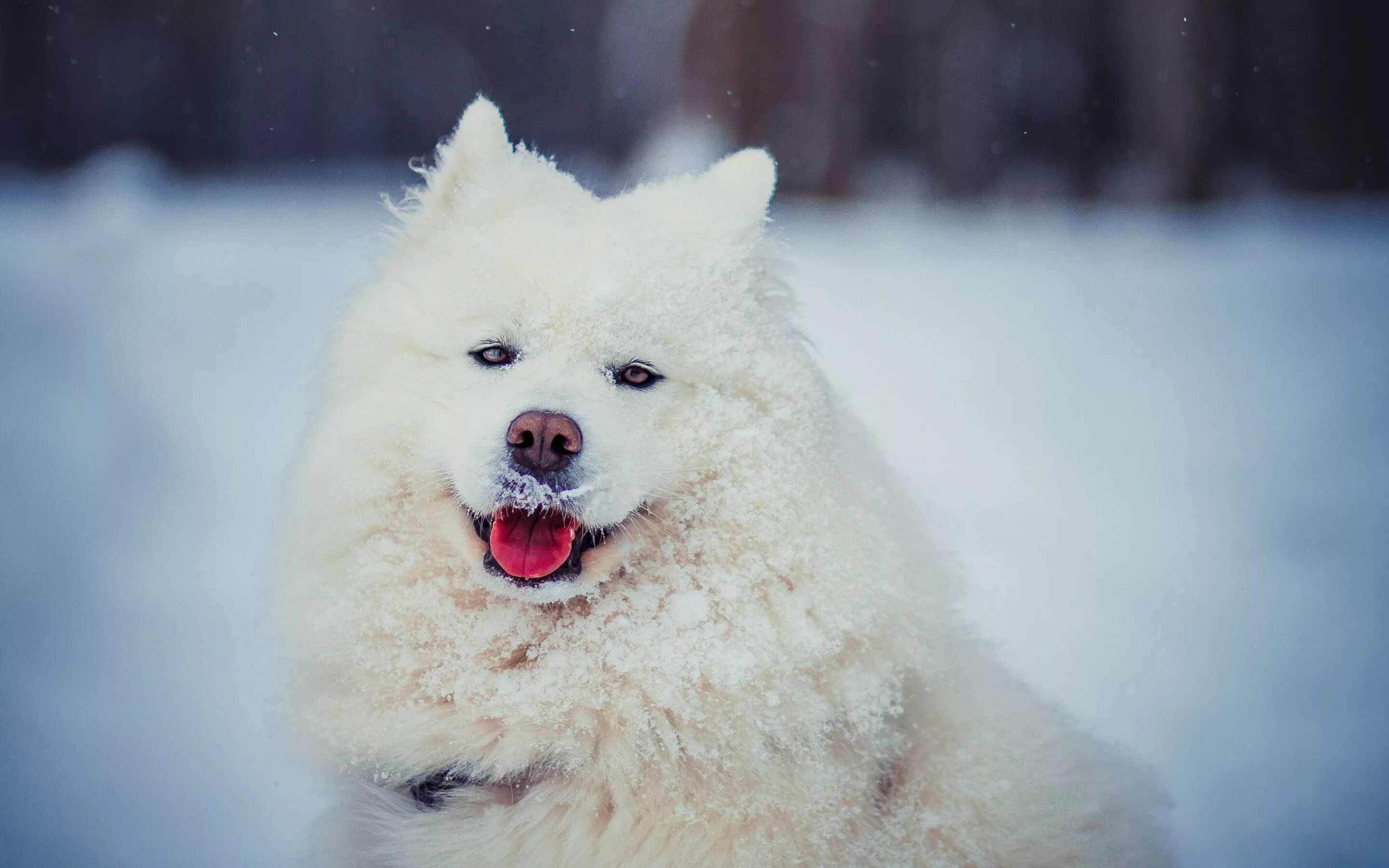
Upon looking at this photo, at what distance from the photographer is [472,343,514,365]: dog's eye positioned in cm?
233

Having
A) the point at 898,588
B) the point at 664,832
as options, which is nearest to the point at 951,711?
the point at 898,588

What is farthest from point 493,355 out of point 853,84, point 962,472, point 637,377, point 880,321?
point 853,84

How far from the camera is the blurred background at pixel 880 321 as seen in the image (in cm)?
366

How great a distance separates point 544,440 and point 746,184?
1073 millimetres

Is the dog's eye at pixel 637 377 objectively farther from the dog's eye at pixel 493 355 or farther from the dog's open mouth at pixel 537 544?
the dog's open mouth at pixel 537 544

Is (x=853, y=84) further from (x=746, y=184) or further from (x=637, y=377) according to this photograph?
(x=637, y=377)

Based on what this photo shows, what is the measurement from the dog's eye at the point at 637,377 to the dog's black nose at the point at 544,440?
310 millimetres

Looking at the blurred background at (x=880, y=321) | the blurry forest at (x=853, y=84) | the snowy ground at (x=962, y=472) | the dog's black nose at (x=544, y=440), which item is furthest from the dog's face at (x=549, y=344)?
the blurry forest at (x=853, y=84)

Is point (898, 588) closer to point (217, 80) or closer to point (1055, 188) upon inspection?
point (1055, 188)

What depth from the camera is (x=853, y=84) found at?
33.1 ft

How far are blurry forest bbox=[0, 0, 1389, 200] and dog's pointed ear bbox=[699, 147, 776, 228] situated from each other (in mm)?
7964

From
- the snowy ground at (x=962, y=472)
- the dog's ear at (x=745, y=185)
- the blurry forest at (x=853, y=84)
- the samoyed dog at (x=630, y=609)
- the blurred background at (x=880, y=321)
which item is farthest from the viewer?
the blurry forest at (x=853, y=84)

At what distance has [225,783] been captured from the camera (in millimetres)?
3314

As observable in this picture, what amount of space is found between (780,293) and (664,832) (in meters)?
→ 1.51
